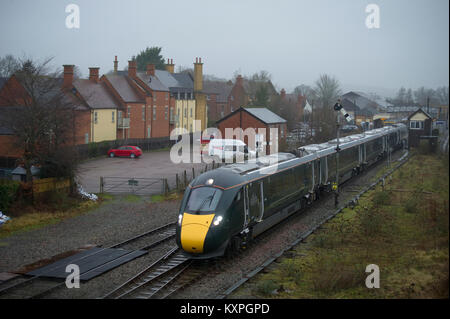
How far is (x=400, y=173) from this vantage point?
1241 inches

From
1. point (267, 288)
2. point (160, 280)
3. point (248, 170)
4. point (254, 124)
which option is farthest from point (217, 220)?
point (254, 124)

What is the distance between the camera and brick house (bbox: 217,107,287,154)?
4541 centimetres

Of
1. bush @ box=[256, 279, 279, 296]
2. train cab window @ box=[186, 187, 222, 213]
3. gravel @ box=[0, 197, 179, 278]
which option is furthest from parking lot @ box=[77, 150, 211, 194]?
bush @ box=[256, 279, 279, 296]

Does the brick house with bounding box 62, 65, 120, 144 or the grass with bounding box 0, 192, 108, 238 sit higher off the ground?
the brick house with bounding box 62, 65, 120, 144

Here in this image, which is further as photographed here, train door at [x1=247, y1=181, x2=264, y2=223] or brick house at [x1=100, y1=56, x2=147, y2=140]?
brick house at [x1=100, y1=56, x2=147, y2=140]

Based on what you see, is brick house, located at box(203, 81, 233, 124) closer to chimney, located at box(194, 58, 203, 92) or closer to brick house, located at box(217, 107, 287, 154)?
chimney, located at box(194, 58, 203, 92)

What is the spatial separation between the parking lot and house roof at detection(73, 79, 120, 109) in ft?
20.4

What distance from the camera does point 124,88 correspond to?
177 ft

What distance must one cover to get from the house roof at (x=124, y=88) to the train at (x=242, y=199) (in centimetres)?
3262

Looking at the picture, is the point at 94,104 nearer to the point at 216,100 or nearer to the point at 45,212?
the point at 45,212

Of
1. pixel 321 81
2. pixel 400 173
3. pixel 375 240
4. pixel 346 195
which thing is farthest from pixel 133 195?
pixel 321 81

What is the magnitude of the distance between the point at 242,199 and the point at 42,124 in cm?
1284

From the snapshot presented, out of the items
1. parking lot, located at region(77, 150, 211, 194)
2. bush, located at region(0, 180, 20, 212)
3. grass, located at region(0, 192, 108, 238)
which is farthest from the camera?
parking lot, located at region(77, 150, 211, 194)
